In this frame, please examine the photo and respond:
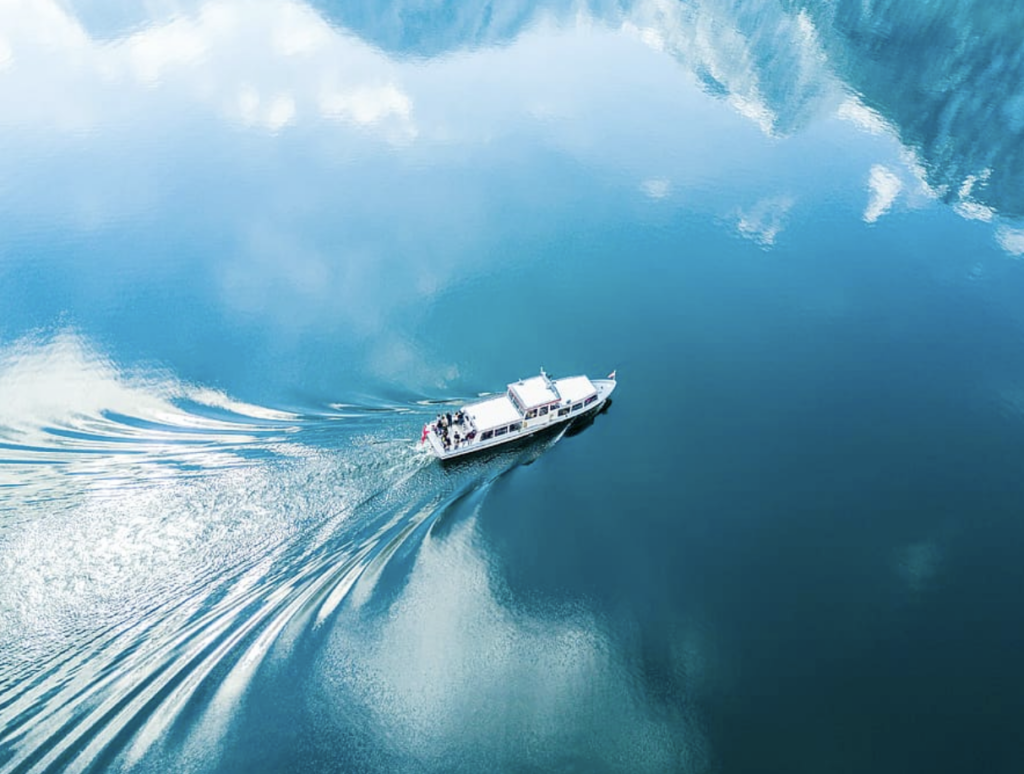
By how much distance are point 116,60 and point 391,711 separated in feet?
487

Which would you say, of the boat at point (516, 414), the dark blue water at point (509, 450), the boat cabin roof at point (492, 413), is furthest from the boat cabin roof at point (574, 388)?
the boat cabin roof at point (492, 413)

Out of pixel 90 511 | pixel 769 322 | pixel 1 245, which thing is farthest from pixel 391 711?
pixel 1 245

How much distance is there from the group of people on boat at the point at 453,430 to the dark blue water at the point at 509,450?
2561mm

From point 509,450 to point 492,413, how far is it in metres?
3.82

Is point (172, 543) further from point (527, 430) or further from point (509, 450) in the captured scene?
point (527, 430)

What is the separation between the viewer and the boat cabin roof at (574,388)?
224 feet

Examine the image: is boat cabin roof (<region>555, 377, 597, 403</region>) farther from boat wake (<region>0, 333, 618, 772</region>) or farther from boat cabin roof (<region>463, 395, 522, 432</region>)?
boat wake (<region>0, 333, 618, 772</region>)

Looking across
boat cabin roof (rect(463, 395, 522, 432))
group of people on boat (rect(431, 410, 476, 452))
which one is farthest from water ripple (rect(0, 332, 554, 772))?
boat cabin roof (rect(463, 395, 522, 432))

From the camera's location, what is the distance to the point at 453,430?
207 ft

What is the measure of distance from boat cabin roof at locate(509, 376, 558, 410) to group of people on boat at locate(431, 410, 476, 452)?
223 inches

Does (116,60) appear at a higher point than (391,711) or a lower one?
higher

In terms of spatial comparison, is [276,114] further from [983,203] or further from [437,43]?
[983,203]

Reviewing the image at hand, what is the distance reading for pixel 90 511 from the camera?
180 ft

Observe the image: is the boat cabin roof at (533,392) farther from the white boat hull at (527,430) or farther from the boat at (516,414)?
the white boat hull at (527,430)
